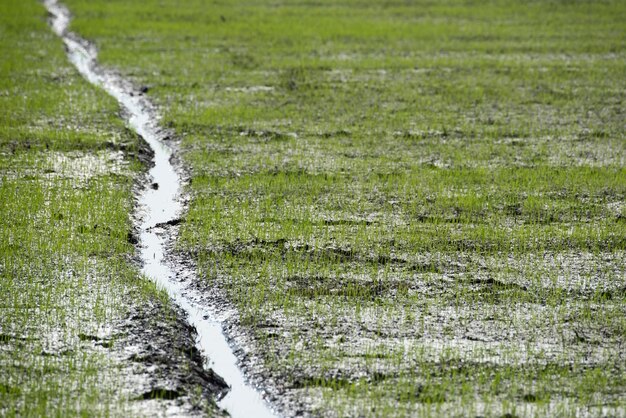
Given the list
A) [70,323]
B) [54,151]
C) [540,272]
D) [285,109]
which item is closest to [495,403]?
[540,272]

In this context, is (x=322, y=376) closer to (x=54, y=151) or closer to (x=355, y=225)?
(x=355, y=225)

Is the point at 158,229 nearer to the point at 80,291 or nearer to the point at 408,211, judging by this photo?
the point at 80,291

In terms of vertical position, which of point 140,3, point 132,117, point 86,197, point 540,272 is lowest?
point 540,272

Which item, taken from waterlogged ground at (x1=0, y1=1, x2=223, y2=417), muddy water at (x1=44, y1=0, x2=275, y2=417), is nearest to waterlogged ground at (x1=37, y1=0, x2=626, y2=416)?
muddy water at (x1=44, y1=0, x2=275, y2=417)

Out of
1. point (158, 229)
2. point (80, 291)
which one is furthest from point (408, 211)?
point (80, 291)

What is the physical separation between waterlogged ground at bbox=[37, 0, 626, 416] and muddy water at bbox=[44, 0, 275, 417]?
161mm

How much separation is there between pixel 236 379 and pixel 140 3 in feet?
62.8

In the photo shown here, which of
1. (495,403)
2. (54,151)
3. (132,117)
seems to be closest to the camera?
(495,403)

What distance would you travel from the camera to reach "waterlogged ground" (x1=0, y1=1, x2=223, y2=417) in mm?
6148

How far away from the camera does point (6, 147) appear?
11539 mm

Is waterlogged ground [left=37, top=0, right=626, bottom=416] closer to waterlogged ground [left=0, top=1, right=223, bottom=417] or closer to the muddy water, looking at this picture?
the muddy water

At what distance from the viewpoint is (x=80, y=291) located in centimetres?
762

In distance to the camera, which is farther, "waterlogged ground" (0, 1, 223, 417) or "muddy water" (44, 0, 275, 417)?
"muddy water" (44, 0, 275, 417)

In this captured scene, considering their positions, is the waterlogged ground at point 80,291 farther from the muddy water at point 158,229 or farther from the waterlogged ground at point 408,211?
the waterlogged ground at point 408,211
